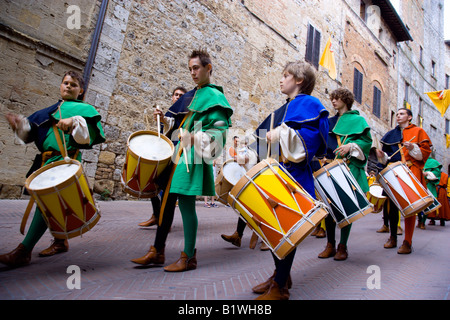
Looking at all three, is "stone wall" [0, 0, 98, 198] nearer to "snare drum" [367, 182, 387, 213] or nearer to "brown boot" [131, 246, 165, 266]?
"brown boot" [131, 246, 165, 266]

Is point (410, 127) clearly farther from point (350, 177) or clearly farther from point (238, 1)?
point (238, 1)

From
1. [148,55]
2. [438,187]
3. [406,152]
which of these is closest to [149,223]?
[406,152]

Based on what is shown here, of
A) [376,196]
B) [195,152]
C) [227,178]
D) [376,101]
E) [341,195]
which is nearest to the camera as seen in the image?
[195,152]

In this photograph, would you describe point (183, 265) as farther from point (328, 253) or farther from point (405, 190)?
point (405, 190)

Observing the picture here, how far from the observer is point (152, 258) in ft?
8.04

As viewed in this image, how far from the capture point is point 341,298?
204cm

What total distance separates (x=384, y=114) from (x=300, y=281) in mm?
19328

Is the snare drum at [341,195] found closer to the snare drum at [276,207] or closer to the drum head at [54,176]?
the snare drum at [276,207]

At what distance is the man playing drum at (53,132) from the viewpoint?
2.30 m

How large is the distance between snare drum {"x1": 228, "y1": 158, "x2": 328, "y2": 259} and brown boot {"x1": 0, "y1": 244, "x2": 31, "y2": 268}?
66.8 inches

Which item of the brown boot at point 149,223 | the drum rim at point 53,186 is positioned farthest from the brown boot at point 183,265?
the brown boot at point 149,223

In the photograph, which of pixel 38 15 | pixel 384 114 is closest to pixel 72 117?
pixel 38 15

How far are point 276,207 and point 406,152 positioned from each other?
3.11 metres

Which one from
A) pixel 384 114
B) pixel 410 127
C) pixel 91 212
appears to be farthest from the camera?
pixel 384 114
